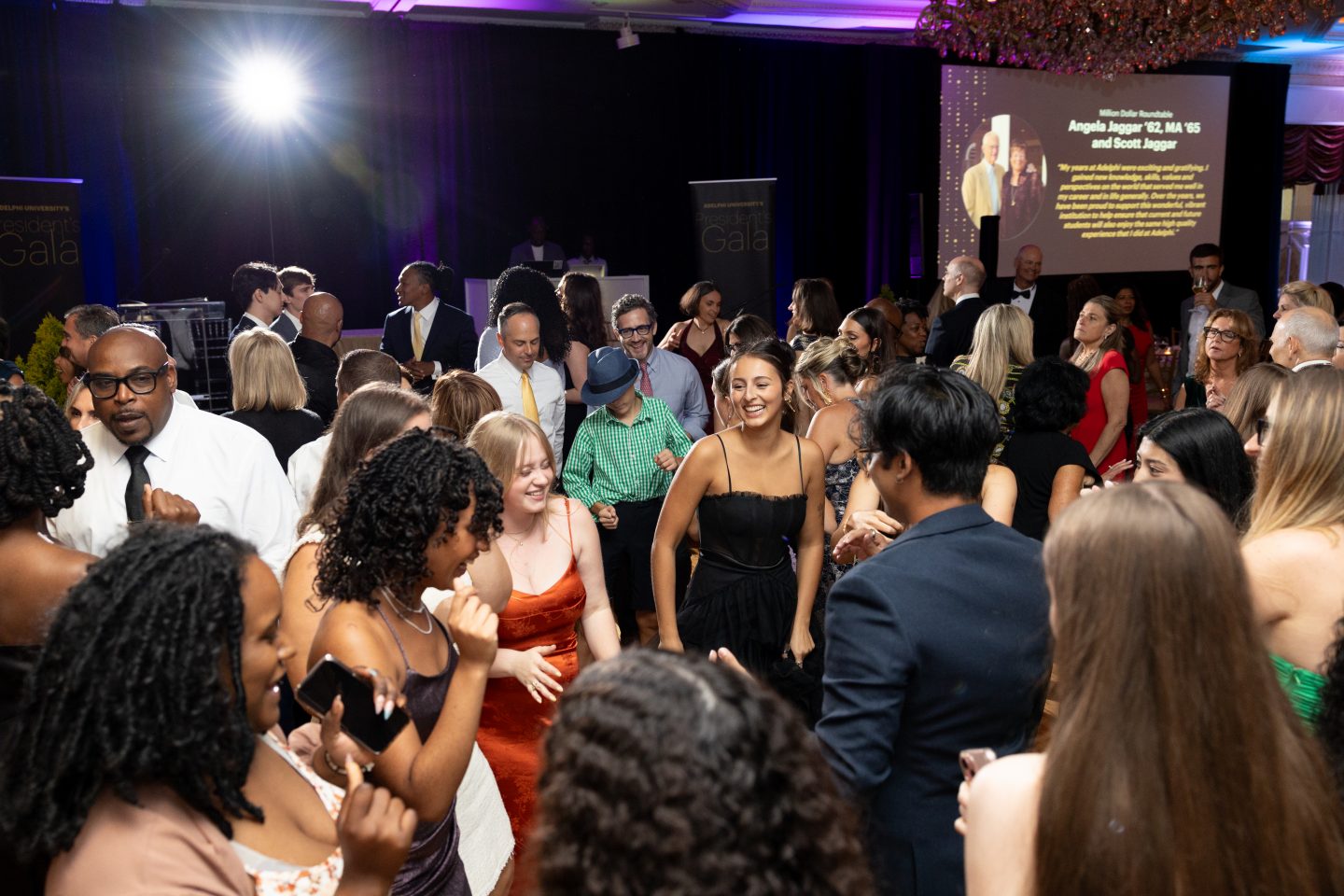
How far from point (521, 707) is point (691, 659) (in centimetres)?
175

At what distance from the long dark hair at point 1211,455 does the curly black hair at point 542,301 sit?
11.2 ft

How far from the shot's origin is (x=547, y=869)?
802mm

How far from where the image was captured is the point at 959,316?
6488 mm

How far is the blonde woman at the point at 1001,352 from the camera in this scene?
4457 mm

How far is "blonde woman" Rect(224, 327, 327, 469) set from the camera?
12.5 ft

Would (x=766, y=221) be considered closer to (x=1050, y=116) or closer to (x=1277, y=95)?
(x=1050, y=116)

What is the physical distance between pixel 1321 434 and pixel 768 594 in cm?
166

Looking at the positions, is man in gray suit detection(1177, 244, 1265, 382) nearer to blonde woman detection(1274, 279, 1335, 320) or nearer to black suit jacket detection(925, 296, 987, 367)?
black suit jacket detection(925, 296, 987, 367)

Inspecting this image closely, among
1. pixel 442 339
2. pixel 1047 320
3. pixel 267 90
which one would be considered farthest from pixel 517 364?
pixel 267 90

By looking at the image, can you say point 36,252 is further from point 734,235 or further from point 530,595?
point 530,595

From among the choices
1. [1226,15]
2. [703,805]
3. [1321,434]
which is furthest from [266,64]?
[703,805]

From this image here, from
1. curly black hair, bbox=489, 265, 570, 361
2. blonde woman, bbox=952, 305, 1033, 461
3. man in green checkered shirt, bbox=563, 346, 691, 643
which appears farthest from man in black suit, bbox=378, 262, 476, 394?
blonde woman, bbox=952, 305, 1033, 461

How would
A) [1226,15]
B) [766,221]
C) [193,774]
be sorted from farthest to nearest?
[766,221], [1226,15], [193,774]

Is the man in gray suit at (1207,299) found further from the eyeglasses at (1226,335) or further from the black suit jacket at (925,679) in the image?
the black suit jacket at (925,679)
